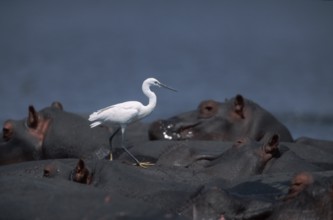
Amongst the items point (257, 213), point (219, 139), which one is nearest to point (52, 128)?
point (219, 139)

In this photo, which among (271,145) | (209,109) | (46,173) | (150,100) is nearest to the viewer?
(46,173)

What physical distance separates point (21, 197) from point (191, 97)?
607 inches

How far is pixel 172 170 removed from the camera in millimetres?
8273

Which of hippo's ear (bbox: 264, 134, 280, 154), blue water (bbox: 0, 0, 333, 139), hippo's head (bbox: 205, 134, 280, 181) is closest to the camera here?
hippo's head (bbox: 205, 134, 280, 181)

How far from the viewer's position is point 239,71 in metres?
27.2

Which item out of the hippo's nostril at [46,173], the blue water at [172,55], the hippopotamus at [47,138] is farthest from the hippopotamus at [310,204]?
the blue water at [172,55]

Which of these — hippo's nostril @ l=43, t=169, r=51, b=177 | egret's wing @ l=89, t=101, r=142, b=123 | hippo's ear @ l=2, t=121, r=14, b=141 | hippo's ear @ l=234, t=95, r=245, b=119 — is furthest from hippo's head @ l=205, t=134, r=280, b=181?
hippo's ear @ l=2, t=121, r=14, b=141

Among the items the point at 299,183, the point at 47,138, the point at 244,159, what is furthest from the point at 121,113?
the point at 299,183

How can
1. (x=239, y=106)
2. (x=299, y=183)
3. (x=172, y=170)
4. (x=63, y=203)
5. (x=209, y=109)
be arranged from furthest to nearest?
(x=209, y=109)
(x=239, y=106)
(x=172, y=170)
(x=299, y=183)
(x=63, y=203)

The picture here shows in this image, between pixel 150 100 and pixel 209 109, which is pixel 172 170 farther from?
pixel 209 109

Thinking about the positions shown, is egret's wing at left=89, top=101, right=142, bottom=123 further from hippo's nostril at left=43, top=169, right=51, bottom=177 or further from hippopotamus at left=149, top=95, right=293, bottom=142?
hippo's nostril at left=43, top=169, right=51, bottom=177

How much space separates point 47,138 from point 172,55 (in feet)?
66.2

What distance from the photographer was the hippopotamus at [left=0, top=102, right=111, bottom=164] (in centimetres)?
1077

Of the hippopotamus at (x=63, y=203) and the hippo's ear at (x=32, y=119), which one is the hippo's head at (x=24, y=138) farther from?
the hippopotamus at (x=63, y=203)
